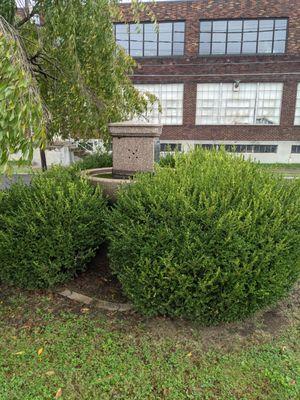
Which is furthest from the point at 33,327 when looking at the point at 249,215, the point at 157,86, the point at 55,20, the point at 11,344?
the point at 157,86

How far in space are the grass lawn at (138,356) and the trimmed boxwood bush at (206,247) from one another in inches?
9.5

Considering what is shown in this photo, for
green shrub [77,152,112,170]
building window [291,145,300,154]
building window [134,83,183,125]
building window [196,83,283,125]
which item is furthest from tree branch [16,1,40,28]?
building window [291,145,300,154]

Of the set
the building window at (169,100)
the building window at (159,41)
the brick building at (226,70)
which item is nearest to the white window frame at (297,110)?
the brick building at (226,70)

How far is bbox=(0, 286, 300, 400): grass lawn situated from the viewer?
262cm

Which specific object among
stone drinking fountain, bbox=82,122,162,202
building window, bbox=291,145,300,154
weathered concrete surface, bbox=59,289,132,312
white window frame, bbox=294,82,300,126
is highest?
white window frame, bbox=294,82,300,126

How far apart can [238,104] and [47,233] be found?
19996mm

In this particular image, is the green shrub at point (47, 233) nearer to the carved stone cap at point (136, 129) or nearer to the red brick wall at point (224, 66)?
the carved stone cap at point (136, 129)

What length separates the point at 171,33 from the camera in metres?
21.0

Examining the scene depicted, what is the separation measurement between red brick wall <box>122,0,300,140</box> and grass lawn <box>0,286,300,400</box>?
1909 centimetres

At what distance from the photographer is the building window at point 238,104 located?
2105 centimetres

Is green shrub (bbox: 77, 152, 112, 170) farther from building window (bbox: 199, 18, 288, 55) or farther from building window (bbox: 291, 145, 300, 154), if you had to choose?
building window (bbox: 291, 145, 300, 154)

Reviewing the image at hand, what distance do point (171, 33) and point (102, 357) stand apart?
21.7 meters

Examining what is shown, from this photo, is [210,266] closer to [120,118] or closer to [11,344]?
[11,344]

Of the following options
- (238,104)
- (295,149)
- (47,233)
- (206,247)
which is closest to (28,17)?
(47,233)
